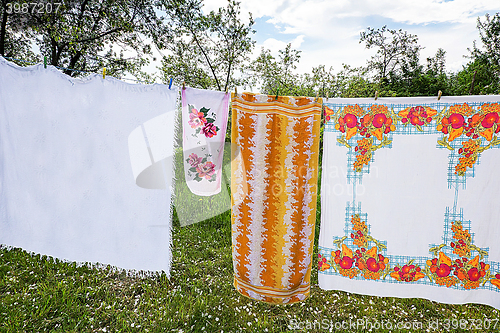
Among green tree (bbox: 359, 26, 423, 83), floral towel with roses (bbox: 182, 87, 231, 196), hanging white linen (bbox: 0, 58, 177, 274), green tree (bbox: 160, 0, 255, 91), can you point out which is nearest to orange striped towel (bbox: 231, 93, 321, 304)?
floral towel with roses (bbox: 182, 87, 231, 196)

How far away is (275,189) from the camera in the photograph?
1873mm

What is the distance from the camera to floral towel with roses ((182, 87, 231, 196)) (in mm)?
2035

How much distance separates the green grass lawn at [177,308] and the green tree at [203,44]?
3.89 metres

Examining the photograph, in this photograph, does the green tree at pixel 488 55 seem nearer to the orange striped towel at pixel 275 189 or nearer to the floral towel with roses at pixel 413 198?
the floral towel with roses at pixel 413 198

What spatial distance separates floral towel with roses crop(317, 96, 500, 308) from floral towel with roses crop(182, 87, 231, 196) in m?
0.85

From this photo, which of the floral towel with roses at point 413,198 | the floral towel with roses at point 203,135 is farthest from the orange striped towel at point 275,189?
the floral towel with roses at point 203,135

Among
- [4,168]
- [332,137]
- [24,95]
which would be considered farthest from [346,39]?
[4,168]

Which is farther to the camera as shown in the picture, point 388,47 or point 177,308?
point 388,47

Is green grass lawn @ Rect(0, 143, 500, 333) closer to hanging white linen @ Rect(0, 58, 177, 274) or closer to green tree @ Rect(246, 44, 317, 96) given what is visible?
hanging white linen @ Rect(0, 58, 177, 274)

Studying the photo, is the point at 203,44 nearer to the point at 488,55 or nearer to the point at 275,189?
the point at 275,189

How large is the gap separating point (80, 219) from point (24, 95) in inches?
44.1

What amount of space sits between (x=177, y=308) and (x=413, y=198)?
6.54ft

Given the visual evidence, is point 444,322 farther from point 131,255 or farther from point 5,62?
point 5,62

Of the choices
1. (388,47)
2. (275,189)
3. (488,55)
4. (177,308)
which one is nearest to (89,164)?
(177,308)
